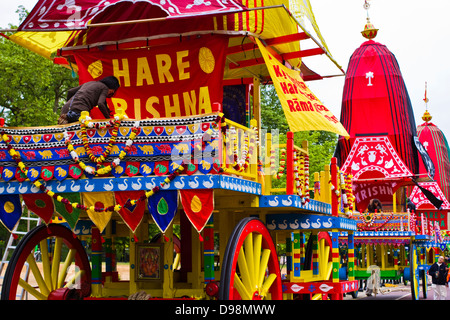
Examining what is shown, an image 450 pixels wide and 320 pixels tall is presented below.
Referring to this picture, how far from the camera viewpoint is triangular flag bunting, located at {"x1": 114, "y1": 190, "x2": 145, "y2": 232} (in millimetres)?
8547

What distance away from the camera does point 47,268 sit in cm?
1066

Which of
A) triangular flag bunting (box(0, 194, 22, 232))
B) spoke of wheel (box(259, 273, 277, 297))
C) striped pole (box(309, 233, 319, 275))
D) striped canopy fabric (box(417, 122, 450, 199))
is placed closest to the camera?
triangular flag bunting (box(0, 194, 22, 232))

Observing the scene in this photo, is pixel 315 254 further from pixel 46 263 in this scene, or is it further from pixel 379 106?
pixel 379 106

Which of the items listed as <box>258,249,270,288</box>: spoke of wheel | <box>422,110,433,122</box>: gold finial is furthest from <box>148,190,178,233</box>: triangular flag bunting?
<box>422,110,433,122</box>: gold finial

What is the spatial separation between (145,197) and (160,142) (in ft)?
2.28

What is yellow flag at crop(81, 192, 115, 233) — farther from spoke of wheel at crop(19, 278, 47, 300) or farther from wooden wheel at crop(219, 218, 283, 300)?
spoke of wheel at crop(19, 278, 47, 300)

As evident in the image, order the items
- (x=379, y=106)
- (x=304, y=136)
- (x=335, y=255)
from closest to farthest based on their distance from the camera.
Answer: (x=335, y=255) → (x=379, y=106) → (x=304, y=136)

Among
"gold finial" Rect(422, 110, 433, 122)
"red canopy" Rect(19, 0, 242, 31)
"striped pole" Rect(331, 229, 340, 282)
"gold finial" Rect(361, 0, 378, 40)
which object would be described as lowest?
"striped pole" Rect(331, 229, 340, 282)

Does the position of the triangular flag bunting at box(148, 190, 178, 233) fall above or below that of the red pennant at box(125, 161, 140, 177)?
below

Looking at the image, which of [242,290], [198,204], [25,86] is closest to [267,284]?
[242,290]

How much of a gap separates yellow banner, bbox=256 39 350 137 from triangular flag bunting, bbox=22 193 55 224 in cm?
358

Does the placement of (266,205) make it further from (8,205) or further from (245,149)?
(8,205)

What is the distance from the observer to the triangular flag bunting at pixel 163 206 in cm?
836

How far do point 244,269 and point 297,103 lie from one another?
300 cm
